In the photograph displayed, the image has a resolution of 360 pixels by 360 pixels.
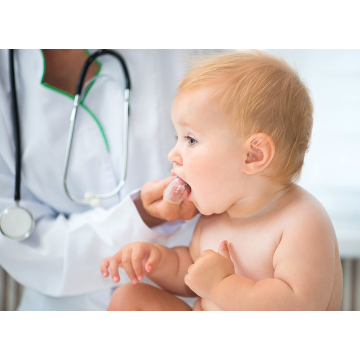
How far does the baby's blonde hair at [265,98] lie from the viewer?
1.64 feet

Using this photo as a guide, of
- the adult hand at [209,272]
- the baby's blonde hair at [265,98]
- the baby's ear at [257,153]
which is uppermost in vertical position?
the baby's blonde hair at [265,98]

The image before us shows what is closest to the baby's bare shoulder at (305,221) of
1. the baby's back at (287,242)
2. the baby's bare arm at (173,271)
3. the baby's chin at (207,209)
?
the baby's back at (287,242)

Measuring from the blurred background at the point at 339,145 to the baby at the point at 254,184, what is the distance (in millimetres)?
78

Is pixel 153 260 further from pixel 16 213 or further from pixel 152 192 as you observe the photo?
pixel 16 213

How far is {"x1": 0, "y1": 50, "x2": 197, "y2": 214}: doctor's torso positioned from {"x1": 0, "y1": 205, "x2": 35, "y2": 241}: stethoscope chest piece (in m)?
0.07

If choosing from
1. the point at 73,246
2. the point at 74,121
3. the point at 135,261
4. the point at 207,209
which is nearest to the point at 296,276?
the point at 207,209

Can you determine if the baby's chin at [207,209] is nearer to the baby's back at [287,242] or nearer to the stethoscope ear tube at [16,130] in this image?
the baby's back at [287,242]

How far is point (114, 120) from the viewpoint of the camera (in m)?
0.80

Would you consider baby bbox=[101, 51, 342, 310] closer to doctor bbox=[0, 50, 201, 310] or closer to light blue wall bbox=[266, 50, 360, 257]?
light blue wall bbox=[266, 50, 360, 257]

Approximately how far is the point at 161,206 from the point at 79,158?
25 centimetres

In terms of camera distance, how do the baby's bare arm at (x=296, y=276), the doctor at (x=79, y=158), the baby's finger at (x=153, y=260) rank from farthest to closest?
the doctor at (x=79, y=158) → the baby's finger at (x=153, y=260) → the baby's bare arm at (x=296, y=276)
